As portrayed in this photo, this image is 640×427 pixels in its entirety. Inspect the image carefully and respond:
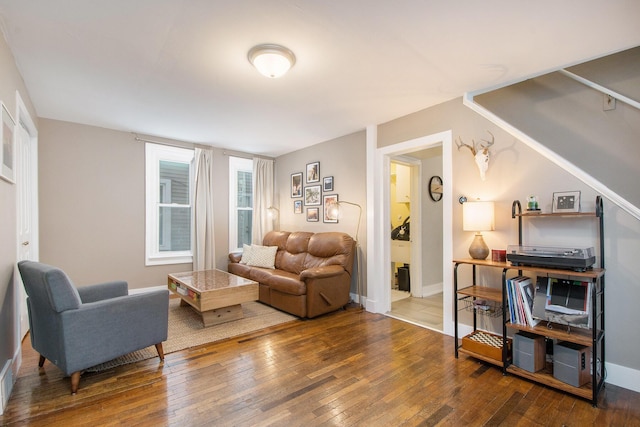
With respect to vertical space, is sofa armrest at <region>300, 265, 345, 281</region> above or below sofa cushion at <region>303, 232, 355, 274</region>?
below

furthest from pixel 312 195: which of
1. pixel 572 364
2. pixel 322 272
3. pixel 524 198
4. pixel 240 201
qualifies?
pixel 572 364

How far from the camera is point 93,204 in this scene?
4.16 m

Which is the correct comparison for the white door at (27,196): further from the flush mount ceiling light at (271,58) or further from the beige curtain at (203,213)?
the flush mount ceiling light at (271,58)

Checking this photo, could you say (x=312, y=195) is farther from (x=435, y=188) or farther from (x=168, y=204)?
(x=168, y=204)

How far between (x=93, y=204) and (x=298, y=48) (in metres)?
3.76

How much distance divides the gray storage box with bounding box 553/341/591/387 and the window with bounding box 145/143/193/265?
189 inches

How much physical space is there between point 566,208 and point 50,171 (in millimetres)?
5684

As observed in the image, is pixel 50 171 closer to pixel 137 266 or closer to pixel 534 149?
pixel 137 266

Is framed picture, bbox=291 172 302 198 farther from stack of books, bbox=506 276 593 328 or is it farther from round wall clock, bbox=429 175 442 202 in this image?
stack of books, bbox=506 276 593 328

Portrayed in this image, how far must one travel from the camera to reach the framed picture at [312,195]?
4.92 m

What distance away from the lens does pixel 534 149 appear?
102 inches

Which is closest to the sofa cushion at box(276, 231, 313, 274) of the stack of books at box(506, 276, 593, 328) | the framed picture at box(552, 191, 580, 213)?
the stack of books at box(506, 276, 593, 328)

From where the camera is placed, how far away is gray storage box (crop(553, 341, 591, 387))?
206cm

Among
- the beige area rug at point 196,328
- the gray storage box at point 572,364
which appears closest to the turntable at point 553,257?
the gray storage box at point 572,364
